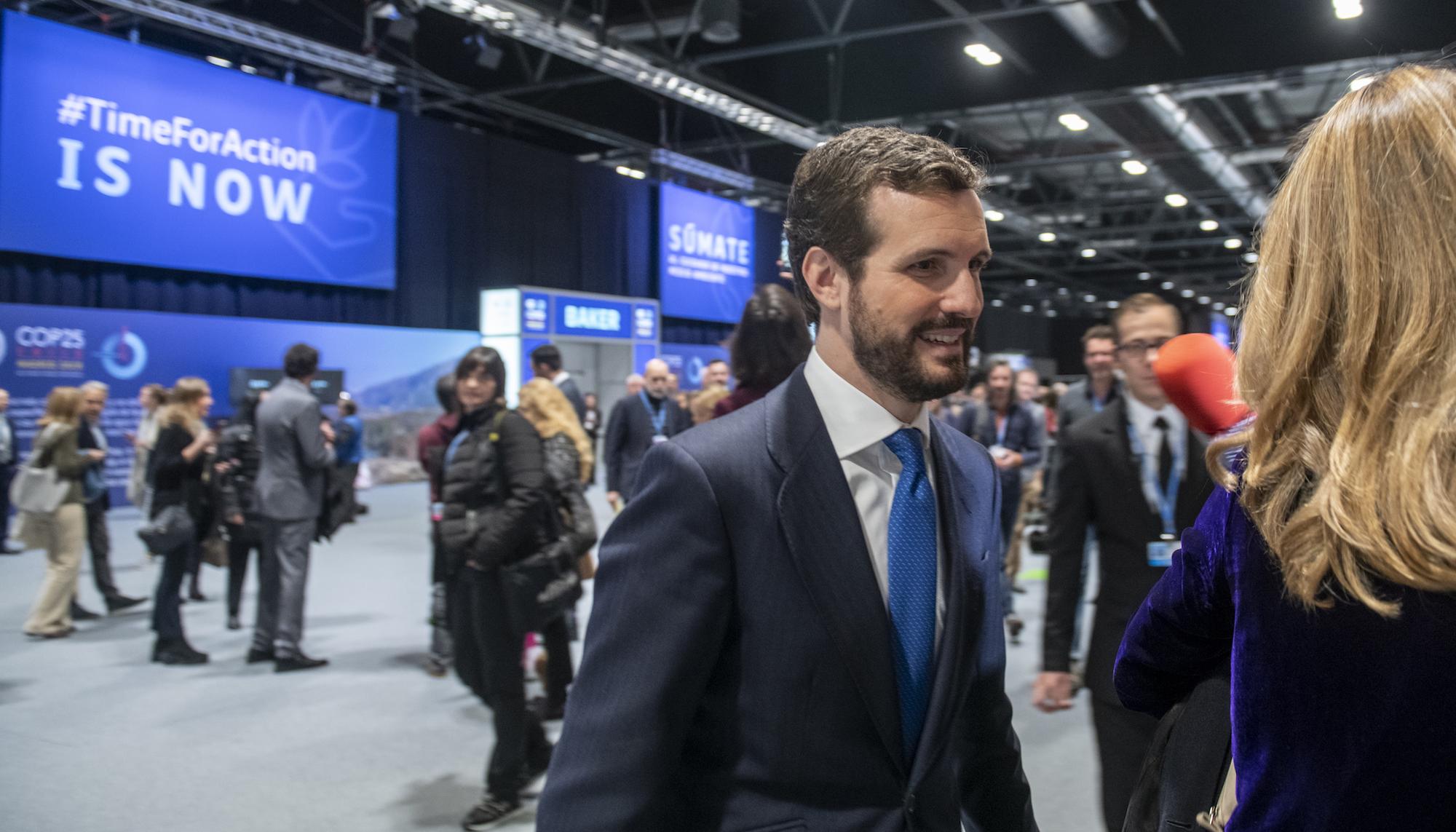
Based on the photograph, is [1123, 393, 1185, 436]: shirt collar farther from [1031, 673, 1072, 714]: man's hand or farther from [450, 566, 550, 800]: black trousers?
[450, 566, 550, 800]: black trousers

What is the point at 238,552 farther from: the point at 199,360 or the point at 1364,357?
the point at 199,360

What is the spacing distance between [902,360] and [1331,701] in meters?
0.56

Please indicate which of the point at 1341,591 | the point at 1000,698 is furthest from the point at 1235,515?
the point at 1000,698

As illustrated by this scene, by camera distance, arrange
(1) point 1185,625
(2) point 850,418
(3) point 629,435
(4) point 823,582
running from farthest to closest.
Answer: (3) point 629,435
(2) point 850,418
(4) point 823,582
(1) point 1185,625

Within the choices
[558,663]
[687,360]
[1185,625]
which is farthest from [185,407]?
[687,360]

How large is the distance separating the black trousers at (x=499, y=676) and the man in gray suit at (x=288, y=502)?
2.11m

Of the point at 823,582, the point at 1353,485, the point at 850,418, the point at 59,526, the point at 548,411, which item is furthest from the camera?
the point at 59,526

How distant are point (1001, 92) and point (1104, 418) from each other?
978 centimetres

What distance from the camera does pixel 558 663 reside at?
4.12 m

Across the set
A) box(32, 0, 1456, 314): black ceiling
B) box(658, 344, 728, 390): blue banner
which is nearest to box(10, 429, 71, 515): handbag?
box(32, 0, 1456, 314): black ceiling

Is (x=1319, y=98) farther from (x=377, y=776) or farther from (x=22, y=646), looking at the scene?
(x=22, y=646)

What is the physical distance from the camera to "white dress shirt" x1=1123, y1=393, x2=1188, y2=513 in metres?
2.45

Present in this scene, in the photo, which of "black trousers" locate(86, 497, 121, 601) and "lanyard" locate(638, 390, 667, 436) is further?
"lanyard" locate(638, 390, 667, 436)

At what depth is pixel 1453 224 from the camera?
28.7 inches
